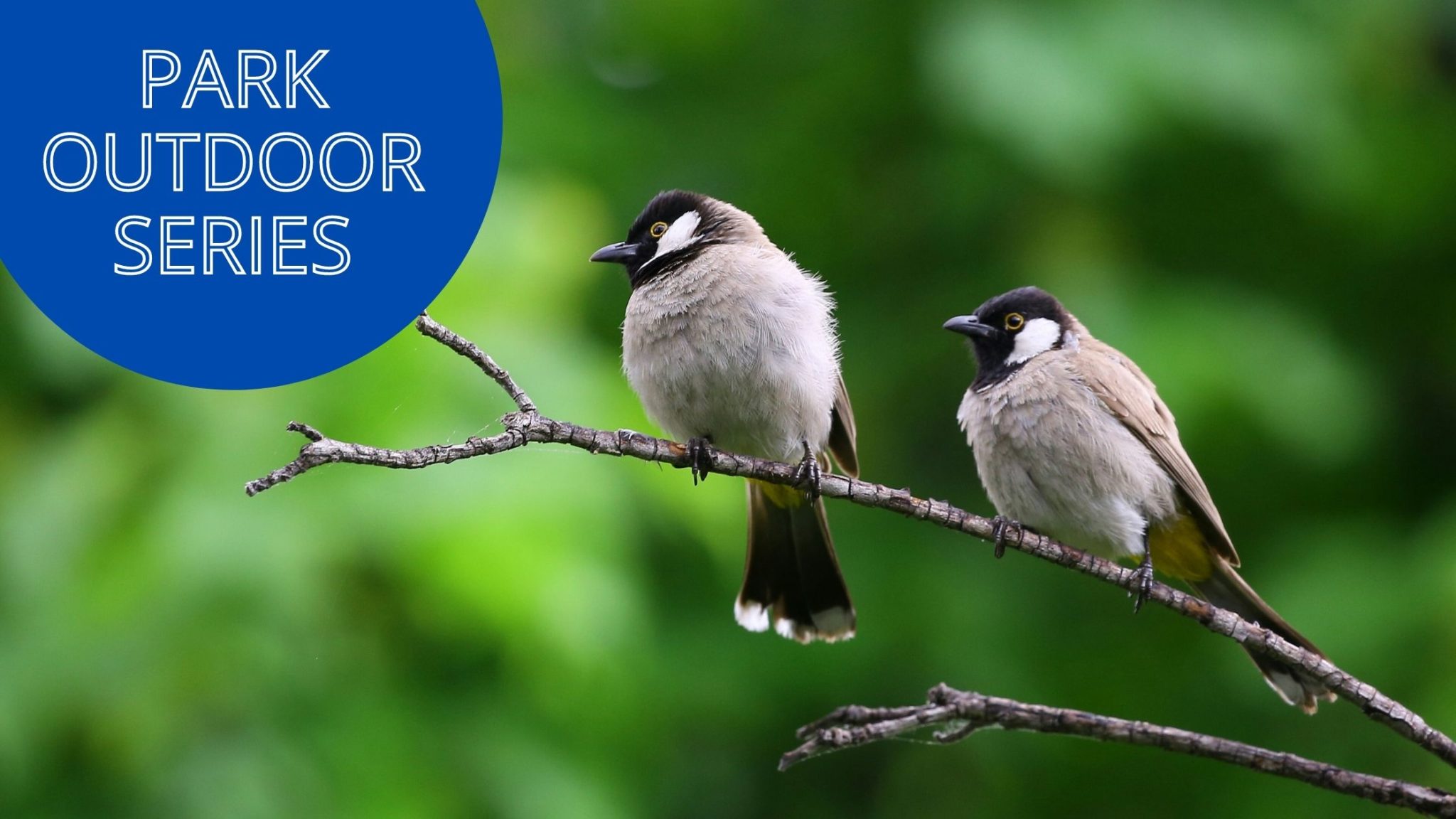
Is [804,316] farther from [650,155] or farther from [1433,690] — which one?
[650,155]

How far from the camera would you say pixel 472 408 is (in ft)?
15.0

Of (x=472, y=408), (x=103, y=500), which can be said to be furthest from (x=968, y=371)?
(x=103, y=500)

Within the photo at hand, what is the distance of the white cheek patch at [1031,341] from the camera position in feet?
13.7

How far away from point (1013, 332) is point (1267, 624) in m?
1.07

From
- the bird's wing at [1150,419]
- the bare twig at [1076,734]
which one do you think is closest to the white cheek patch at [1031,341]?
the bird's wing at [1150,419]

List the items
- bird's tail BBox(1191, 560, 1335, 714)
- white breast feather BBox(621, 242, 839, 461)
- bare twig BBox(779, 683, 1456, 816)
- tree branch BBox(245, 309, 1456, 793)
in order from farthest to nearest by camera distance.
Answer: white breast feather BBox(621, 242, 839, 461), bird's tail BBox(1191, 560, 1335, 714), bare twig BBox(779, 683, 1456, 816), tree branch BBox(245, 309, 1456, 793)

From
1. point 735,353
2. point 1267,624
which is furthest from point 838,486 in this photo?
point 1267,624

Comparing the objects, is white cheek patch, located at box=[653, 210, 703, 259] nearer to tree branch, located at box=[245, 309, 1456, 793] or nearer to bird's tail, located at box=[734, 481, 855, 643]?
bird's tail, located at box=[734, 481, 855, 643]

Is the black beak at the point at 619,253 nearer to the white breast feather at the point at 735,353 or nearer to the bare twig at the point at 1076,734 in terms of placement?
the white breast feather at the point at 735,353

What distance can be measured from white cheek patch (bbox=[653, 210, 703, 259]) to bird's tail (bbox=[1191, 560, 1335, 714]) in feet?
5.48

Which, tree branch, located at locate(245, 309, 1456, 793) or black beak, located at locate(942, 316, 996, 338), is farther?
black beak, located at locate(942, 316, 996, 338)

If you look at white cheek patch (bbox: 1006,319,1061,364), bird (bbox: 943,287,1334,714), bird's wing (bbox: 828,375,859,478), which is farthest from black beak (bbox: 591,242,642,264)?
white cheek patch (bbox: 1006,319,1061,364)

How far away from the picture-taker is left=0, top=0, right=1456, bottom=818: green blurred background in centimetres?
443

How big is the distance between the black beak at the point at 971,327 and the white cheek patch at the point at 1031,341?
98mm
